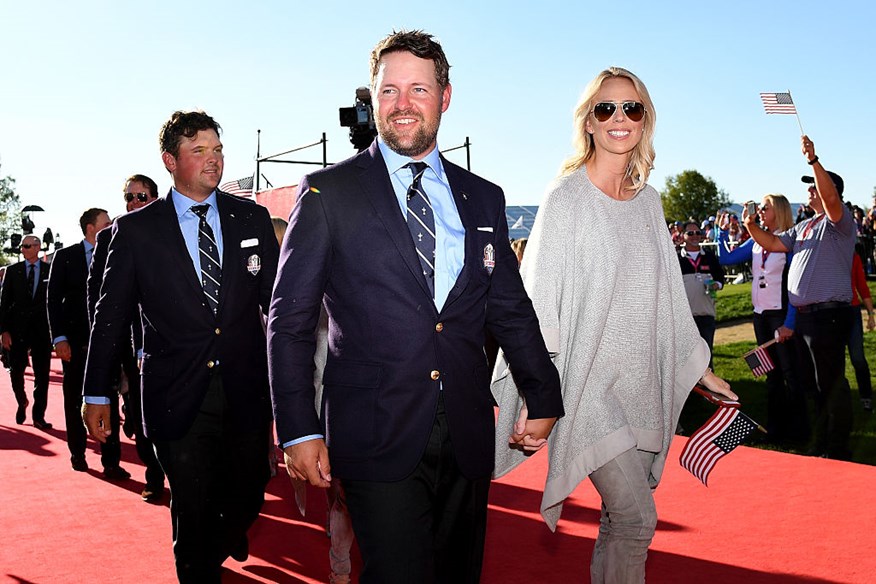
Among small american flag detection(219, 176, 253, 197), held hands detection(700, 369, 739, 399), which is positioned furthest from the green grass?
small american flag detection(219, 176, 253, 197)

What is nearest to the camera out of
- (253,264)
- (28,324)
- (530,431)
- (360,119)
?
(530,431)

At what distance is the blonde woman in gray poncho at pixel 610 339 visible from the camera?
12.5 feet

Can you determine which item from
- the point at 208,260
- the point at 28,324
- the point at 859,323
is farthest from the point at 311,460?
the point at 28,324

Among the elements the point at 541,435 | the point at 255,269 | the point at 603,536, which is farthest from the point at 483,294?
the point at 255,269

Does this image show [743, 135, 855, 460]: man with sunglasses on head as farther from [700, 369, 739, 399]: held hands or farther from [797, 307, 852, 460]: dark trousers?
[700, 369, 739, 399]: held hands

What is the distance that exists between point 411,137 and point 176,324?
6.45ft

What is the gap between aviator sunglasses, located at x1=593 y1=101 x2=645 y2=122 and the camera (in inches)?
161

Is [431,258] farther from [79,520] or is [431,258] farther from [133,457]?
[133,457]

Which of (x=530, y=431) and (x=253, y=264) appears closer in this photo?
(x=530, y=431)

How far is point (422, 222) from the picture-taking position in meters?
3.13

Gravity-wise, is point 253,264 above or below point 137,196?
below

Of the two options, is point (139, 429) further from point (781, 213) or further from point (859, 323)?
point (859, 323)

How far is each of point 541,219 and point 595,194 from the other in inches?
10.8

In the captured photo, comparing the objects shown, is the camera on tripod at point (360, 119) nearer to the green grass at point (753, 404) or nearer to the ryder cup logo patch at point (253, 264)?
the green grass at point (753, 404)
